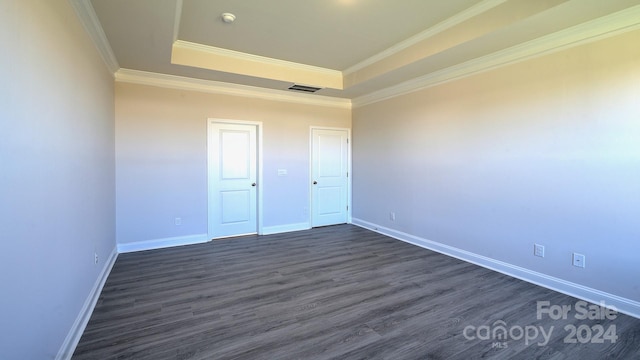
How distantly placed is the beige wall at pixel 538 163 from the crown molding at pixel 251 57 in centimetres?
148

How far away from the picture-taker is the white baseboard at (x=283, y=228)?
5.32 meters

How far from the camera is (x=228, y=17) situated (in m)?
3.08

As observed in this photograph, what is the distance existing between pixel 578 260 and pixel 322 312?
102 inches

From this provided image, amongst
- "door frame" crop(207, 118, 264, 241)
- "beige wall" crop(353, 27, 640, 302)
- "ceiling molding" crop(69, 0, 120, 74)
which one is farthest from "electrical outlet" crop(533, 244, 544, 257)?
"ceiling molding" crop(69, 0, 120, 74)

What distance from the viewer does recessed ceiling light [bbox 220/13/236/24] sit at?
304 cm

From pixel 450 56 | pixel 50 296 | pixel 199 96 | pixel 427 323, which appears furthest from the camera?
pixel 199 96

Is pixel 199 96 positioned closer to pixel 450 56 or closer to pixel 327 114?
pixel 327 114

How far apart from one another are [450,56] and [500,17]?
29.0 inches

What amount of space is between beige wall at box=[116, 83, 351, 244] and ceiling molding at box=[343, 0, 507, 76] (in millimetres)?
1801

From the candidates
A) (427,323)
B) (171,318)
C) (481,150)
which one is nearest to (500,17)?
(481,150)

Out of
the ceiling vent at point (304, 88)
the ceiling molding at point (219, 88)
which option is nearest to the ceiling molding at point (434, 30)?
the ceiling vent at point (304, 88)

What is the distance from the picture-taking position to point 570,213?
2914 mm

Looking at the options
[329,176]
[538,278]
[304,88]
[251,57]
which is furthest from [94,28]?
[538,278]

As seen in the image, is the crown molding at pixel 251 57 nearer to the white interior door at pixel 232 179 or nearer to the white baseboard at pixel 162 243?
the white interior door at pixel 232 179
